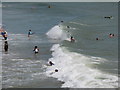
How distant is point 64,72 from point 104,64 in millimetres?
4311

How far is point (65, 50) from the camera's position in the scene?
34750 millimetres

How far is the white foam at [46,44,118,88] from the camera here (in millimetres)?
22703

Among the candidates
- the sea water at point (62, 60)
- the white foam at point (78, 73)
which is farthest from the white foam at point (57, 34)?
the white foam at point (78, 73)

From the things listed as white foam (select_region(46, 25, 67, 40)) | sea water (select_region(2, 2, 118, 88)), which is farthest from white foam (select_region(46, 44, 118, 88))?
white foam (select_region(46, 25, 67, 40))

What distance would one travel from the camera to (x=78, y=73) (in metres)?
25.4

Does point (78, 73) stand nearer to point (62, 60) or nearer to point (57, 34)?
point (62, 60)

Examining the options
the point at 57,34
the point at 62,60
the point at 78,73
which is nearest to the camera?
the point at 78,73

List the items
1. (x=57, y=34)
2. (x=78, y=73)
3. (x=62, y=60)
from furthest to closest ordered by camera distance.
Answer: (x=57, y=34), (x=62, y=60), (x=78, y=73)

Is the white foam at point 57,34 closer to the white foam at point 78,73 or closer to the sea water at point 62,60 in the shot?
the sea water at point 62,60

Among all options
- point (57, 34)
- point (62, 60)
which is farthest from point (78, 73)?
point (57, 34)

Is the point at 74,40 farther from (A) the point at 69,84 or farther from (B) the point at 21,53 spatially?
(A) the point at 69,84

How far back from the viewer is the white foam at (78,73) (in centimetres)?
2270

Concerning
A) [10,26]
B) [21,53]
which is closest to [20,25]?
[10,26]

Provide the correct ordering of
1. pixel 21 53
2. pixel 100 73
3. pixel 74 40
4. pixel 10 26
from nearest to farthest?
pixel 100 73 → pixel 21 53 → pixel 74 40 → pixel 10 26
